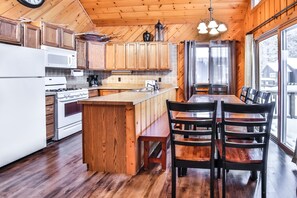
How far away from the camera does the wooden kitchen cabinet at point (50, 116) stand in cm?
475

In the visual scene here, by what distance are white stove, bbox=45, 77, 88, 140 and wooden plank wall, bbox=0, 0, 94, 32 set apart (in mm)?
1235

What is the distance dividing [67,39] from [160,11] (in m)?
2.41

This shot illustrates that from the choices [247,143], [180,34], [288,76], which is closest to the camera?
[247,143]

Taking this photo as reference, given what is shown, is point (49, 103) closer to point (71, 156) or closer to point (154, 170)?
point (71, 156)

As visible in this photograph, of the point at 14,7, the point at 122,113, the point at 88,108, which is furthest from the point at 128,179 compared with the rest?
the point at 14,7

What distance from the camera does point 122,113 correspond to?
10.8 ft

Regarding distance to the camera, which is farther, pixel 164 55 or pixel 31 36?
pixel 164 55

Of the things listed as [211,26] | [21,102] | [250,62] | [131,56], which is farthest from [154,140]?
[131,56]

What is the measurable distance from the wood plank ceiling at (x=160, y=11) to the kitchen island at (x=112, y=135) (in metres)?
3.85

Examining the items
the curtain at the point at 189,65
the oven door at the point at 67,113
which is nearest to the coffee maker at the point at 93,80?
the oven door at the point at 67,113

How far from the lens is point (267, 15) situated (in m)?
4.86

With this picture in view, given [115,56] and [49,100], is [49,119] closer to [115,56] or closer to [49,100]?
[49,100]

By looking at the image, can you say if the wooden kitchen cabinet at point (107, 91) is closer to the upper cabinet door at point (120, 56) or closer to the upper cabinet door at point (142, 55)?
the upper cabinet door at point (120, 56)

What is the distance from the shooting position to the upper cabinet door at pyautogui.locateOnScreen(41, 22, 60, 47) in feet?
15.8
